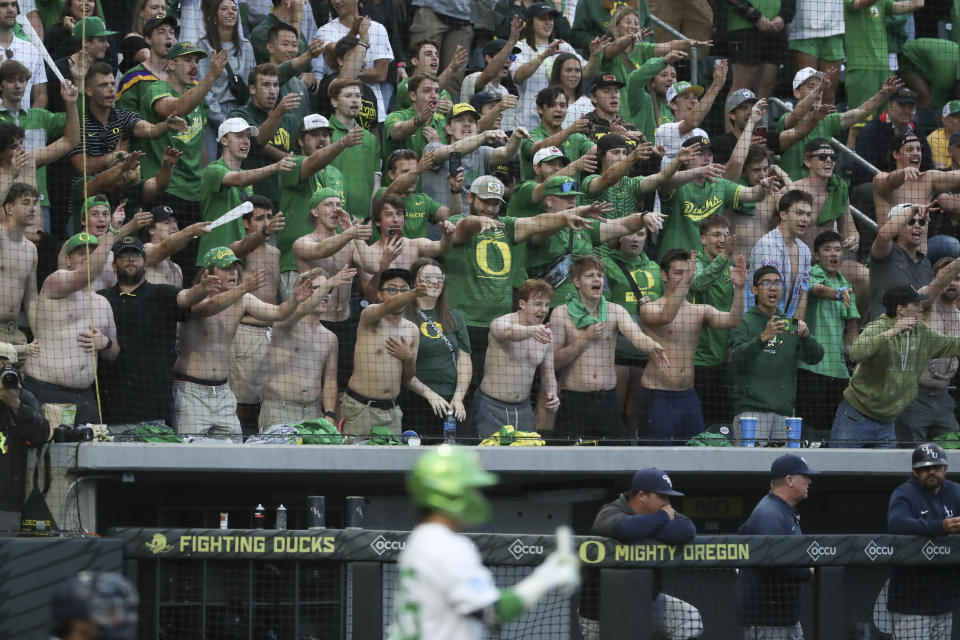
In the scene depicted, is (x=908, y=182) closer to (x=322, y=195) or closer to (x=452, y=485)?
(x=322, y=195)

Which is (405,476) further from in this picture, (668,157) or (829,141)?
(829,141)

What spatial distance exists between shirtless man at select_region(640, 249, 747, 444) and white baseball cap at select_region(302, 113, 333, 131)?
2793 millimetres

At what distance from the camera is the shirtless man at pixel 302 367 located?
32.4 feet

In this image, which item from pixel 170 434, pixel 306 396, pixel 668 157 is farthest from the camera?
pixel 668 157

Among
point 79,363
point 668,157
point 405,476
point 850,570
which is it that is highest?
point 668,157

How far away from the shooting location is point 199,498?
10250 mm

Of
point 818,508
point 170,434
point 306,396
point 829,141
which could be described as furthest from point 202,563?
point 829,141

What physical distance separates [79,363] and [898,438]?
562 cm

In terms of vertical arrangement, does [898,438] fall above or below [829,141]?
below

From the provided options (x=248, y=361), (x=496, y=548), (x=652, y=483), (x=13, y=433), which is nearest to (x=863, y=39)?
(x=248, y=361)

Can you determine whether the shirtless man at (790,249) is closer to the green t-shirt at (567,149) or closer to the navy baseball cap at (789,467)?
the green t-shirt at (567,149)

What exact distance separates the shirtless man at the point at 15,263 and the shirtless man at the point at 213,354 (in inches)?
40.0

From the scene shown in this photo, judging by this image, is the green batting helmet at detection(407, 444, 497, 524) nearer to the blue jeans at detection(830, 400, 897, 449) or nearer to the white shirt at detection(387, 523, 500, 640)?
the white shirt at detection(387, 523, 500, 640)

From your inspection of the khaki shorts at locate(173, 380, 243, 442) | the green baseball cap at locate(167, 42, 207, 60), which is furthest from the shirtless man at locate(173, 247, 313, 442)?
the green baseball cap at locate(167, 42, 207, 60)
